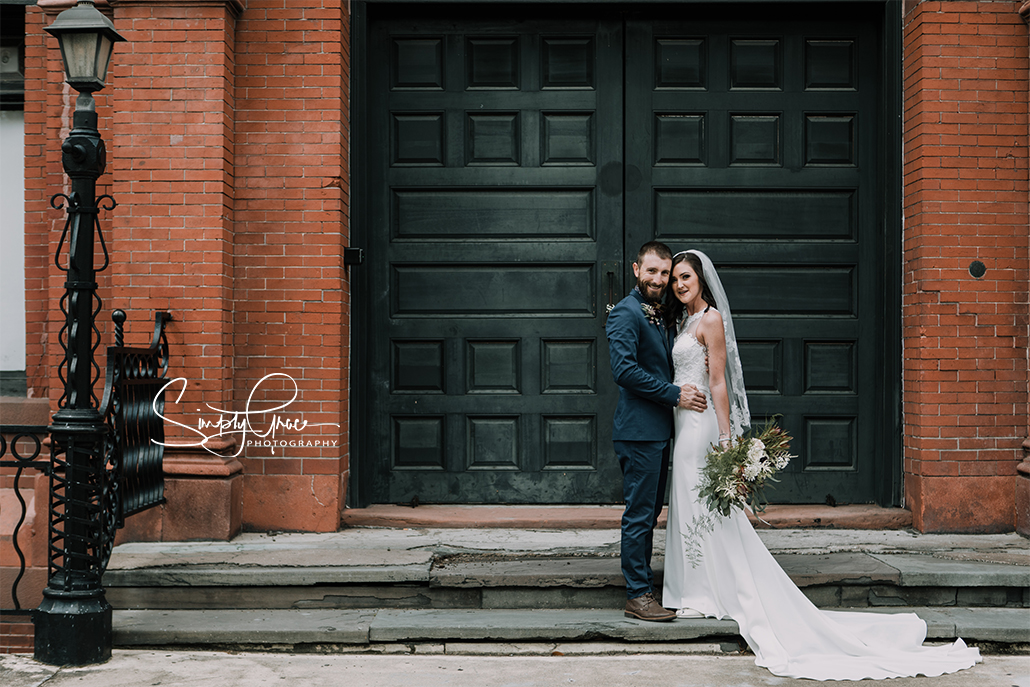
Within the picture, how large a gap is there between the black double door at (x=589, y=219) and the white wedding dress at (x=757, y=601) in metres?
1.97

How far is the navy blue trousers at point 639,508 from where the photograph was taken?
5.29 meters

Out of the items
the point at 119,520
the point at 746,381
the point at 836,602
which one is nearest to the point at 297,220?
the point at 119,520

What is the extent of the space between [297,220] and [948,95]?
4.82 m

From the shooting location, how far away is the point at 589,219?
7.35 metres

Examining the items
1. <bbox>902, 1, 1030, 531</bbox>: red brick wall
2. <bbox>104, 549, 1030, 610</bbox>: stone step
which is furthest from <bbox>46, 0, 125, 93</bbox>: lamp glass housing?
<bbox>902, 1, 1030, 531</bbox>: red brick wall

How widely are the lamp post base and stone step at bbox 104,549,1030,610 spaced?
0.68 meters

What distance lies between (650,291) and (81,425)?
10.6 ft

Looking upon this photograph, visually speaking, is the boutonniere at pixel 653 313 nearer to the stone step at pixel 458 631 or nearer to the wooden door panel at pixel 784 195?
the stone step at pixel 458 631

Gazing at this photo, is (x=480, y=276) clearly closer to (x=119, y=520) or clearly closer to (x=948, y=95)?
(x=119, y=520)

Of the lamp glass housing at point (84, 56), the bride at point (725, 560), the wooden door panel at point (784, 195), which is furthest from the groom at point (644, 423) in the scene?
the lamp glass housing at point (84, 56)

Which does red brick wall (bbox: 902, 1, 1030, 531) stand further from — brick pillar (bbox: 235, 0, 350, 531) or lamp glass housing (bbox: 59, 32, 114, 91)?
lamp glass housing (bbox: 59, 32, 114, 91)

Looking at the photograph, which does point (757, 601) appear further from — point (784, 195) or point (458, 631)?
point (784, 195)

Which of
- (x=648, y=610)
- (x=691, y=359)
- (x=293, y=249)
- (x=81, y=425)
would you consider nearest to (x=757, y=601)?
(x=648, y=610)

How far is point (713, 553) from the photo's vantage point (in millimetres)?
5297
